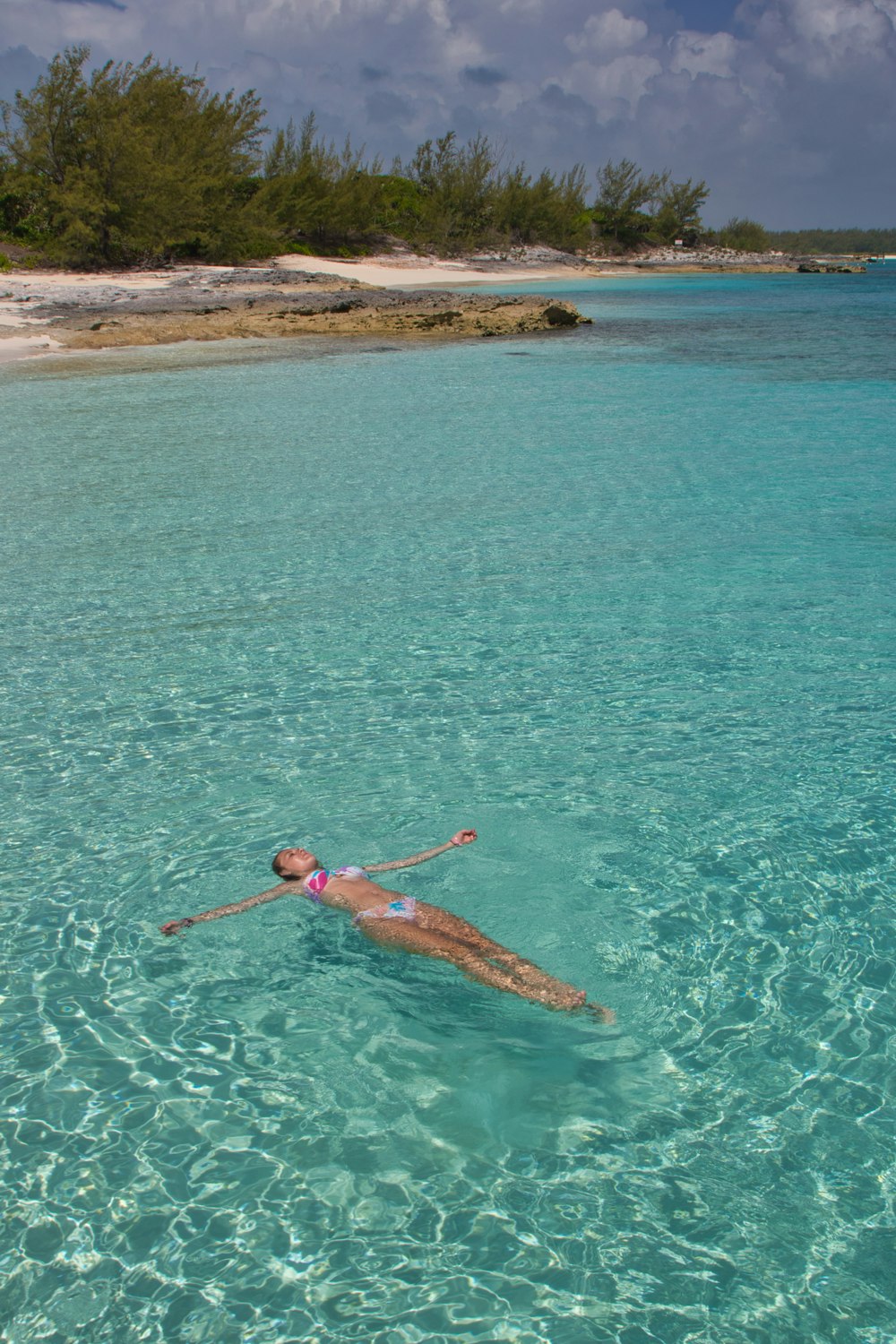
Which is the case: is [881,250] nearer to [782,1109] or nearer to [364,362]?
[364,362]

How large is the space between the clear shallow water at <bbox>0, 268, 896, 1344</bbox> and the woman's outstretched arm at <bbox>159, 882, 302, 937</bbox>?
0.11m

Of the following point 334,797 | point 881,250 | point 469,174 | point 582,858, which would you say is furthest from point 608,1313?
point 881,250

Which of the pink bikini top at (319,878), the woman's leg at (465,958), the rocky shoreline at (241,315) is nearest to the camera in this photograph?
the woman's leg at (465,958)

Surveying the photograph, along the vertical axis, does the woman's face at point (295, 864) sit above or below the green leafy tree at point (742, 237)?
below

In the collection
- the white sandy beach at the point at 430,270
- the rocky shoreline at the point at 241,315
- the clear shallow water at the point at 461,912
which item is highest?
the white sandy beach at the point at 430,270

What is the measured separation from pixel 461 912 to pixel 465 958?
0.51 meters

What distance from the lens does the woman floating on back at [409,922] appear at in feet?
12.5

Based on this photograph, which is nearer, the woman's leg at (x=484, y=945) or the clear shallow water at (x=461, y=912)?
the clear shallow water at (x=461, y=912)

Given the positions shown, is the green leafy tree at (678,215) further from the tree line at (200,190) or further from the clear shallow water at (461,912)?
the clear shallow water at (461,912)

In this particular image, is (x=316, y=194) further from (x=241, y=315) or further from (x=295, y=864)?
(x=295, y=864)

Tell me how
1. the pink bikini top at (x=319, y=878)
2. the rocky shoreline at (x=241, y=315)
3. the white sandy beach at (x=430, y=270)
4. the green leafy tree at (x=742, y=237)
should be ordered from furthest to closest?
the green leafy tree at (x=742, y=237) < the white sandy beach at (x=430, y=270) < the rocky shoreline at (x=241, y=315) < the pink bikini top at (x=319, y=878)

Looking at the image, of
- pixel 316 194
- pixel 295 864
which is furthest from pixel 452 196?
pixel 295 864

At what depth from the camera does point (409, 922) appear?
13.6ft

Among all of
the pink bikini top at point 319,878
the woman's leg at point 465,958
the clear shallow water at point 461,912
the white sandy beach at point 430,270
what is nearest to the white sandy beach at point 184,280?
the white sandy beach at point 430,270
